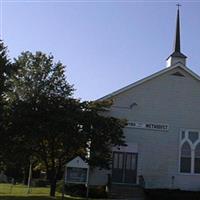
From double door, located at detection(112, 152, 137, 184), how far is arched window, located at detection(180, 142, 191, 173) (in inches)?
140

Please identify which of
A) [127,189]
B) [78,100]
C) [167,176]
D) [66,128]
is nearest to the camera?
[66,128]

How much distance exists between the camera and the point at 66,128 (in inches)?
1276

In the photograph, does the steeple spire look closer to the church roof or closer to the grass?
the church roof

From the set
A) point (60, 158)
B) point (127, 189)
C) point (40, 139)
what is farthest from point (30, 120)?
point (127, 189)

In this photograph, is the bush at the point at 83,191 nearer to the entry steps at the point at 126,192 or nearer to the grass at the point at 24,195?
the entry steps at the point at 126,192

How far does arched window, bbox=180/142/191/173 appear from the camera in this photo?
41281 millimetres

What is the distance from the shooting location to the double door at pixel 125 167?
40.7 m

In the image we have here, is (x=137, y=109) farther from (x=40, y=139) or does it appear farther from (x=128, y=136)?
(x=40, y=139)

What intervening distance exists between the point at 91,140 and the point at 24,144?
4.04m

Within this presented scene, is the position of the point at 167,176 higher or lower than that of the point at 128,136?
lower

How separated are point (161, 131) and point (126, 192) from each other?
19.3 ft

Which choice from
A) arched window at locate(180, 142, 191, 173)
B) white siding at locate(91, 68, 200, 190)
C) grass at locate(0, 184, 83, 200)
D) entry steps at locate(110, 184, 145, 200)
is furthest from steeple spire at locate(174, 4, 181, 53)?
grass at locate(0, 184, 83, 200)

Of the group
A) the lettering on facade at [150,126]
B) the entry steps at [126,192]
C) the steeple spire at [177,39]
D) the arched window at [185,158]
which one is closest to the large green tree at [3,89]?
the entry steps at [126,192]

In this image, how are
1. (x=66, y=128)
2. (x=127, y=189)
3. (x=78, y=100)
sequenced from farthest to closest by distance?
1. (x=127, y=189)
2. (x=78, y=100)
3. (x=66, y=128)
